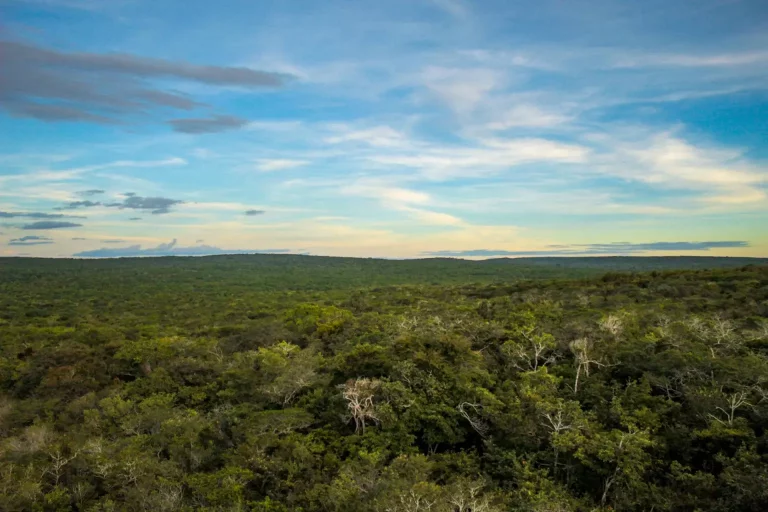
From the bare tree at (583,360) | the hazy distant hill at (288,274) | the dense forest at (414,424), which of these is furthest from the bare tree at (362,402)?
the hazy distant hill at (288,274)

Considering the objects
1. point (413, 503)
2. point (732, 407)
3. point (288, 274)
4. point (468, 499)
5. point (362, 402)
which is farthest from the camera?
point (288, 274)

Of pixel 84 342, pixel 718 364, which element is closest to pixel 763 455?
pixel 718 364

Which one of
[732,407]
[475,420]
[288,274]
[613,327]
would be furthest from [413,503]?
[288,274]

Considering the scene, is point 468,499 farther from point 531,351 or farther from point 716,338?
point 716,338

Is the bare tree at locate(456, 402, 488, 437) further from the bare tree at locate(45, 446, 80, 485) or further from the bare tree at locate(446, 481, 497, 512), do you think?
the bare tree at locate(45, 446, 80, 485)

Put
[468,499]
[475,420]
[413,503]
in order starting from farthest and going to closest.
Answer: [475,420] → [468,499] → [413,503]

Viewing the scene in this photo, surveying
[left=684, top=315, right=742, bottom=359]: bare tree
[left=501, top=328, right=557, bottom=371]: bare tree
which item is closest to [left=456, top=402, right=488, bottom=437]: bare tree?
[left=501, top=328, right=557, bottom=371]: bare tree

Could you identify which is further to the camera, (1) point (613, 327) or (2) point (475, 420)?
(1) point (613, 327)

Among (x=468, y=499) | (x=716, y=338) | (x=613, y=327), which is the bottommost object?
(x=468, y=499)
